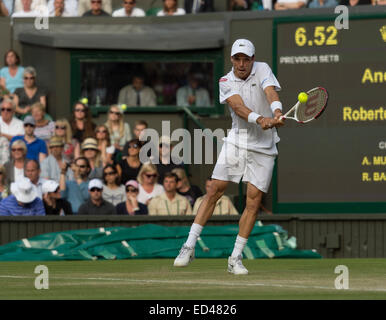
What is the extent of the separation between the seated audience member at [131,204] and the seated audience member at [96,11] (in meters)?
4.09

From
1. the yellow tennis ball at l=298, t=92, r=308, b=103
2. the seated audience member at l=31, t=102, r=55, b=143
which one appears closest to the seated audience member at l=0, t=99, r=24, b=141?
the seated audience member at l=31, t=102, r=55, b=143

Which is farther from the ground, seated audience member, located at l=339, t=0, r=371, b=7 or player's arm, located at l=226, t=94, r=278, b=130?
seated audience member, located at l=339, t=0, r=371, b=7

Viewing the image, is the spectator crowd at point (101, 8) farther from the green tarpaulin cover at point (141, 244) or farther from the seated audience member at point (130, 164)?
the green tarpaulin cover at point (141, 244)

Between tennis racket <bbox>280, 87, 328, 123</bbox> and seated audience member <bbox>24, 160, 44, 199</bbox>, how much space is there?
18.8 feet

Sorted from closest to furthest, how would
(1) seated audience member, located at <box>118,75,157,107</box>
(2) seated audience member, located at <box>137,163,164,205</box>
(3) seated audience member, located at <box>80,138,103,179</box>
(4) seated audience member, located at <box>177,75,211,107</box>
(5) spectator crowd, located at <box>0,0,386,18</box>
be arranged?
1. (2) seated audience member, located at <box>137,163,164,205</box>
2. (3) seated audience member, located at <box>80,138,103,179</box>
3. (4) seated audience member, located at <box>177,75,211,107</box>
4. (1) seated audience member, located at <box>118,75,157,107</box>
5. (5) spectator crowd, located at <box>0,0,386,18</box>

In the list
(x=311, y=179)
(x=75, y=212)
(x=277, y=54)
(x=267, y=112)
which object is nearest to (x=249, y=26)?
(x=277, y=54)

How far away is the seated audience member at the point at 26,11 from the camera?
1776cm

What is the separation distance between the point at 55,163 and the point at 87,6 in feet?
11.6

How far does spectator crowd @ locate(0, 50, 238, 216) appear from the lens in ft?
47.0

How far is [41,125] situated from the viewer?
1619 cm

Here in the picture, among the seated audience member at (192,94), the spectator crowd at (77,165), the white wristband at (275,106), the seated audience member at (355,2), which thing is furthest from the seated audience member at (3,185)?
the white wristband at (275,106)

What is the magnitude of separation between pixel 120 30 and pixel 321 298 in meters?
10.7

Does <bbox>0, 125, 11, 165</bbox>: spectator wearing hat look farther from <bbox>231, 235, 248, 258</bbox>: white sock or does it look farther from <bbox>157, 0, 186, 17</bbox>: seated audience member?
<bbox>231, 235, 248, 258</bbox>: white sock
